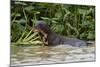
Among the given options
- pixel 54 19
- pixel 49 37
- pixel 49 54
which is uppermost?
pixel 54 19

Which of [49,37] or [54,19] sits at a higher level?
[54,19]

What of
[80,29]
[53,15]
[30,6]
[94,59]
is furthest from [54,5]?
[94,59]

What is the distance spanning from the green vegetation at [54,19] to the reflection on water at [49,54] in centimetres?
9

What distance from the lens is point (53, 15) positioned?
1.99m

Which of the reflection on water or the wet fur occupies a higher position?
the wet fur

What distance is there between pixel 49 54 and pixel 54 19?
1.27 feet

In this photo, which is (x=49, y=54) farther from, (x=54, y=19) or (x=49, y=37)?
(x=54, y=19)

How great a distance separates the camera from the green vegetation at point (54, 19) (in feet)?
6.05

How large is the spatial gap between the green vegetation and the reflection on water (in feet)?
0.30

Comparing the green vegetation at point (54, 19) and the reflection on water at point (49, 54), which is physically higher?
the green vegetation at point (54, 19)

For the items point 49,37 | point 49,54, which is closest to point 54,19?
point 49,37

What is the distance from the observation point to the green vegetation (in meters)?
1.84

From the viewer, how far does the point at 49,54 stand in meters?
1.96
